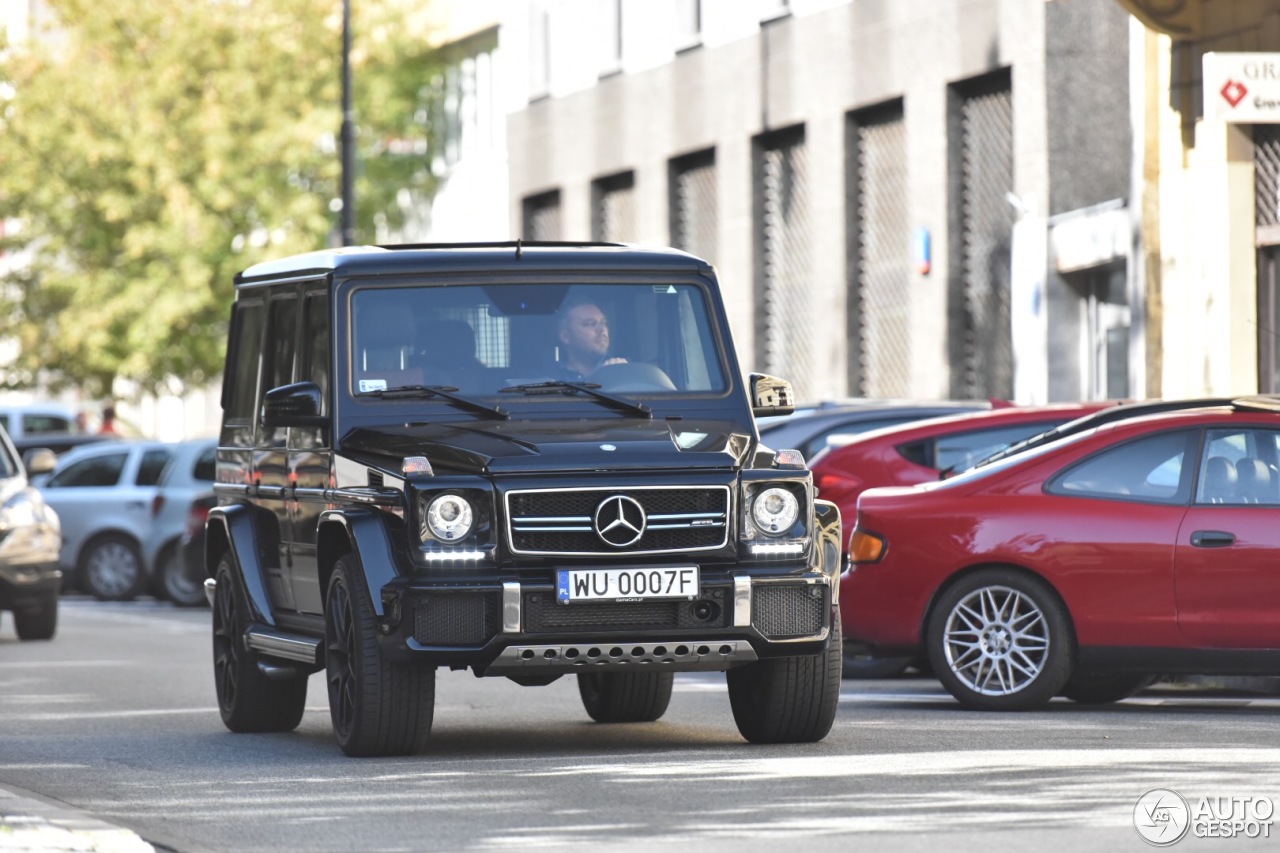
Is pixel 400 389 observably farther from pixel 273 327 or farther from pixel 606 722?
pixel 606 722

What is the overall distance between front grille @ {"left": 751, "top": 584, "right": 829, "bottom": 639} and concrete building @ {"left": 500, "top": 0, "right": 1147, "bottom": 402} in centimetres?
1561

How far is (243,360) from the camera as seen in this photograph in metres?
13.8

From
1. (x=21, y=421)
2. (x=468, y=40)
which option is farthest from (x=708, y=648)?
(x=468, y=40)

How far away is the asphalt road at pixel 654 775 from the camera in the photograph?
29.3ft

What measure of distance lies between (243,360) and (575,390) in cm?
263

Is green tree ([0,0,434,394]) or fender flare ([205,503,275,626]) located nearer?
fender flare ([205,503,275,626])

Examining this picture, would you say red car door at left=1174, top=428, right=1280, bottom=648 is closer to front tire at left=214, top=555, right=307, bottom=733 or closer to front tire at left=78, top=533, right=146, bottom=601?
front tire at left=214, top=555, right=307, bottom=733

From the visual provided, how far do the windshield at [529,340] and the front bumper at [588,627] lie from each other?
1.25 meters

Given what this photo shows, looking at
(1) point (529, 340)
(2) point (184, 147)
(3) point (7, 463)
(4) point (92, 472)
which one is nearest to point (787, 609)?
(1) point (529, 340)

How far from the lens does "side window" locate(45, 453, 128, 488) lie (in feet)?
94.8

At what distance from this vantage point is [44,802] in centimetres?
1014

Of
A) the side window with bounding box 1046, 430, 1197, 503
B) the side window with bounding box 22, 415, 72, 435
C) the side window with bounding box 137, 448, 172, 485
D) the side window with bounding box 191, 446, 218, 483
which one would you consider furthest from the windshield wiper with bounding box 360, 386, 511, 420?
the side window with bounding box 22, 415, 72, 435

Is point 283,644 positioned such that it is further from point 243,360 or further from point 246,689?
point 243,360

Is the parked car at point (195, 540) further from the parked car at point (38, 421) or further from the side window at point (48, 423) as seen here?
the side window at point (48, 423)
